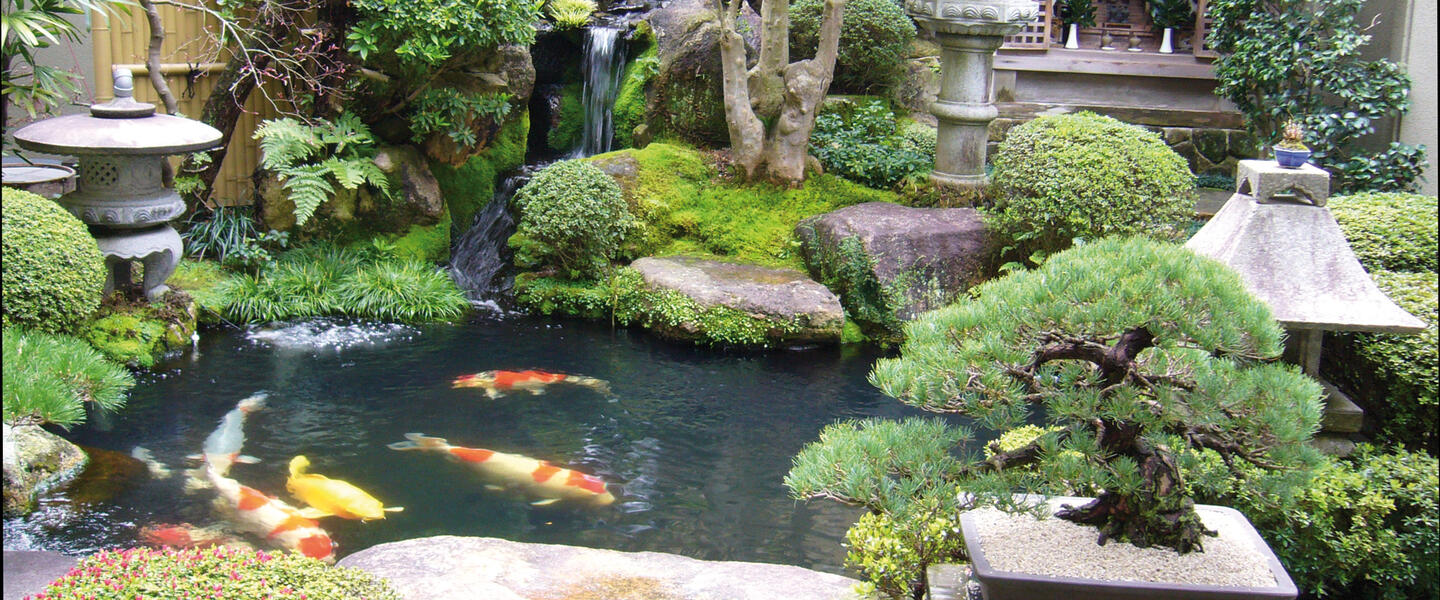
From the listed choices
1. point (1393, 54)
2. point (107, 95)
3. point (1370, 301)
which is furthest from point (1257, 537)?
point (107, 95)

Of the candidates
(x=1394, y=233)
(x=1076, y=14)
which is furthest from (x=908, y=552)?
(x=1076, y=14)

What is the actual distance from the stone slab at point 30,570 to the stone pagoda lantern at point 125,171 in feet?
11.1

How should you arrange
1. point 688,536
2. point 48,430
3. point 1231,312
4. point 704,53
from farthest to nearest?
point 704,53
point 48,430
point 688,536
point 1231,312

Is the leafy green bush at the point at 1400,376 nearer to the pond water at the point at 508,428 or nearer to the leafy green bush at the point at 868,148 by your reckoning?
the pond water at the point at 508,428

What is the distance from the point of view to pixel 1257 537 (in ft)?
13.6

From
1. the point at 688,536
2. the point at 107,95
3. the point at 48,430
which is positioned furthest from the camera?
the point at 107,95

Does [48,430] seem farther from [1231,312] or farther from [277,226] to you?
[1231,312]

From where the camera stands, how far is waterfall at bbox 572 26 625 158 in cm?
1305

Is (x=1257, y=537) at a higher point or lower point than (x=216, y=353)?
higher

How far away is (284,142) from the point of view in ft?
33.8

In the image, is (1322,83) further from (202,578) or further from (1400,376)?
(202,578)

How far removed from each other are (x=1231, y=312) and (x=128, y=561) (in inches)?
149

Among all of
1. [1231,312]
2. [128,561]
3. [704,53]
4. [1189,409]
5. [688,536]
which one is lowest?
[688,536]

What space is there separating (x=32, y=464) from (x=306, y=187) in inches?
162
